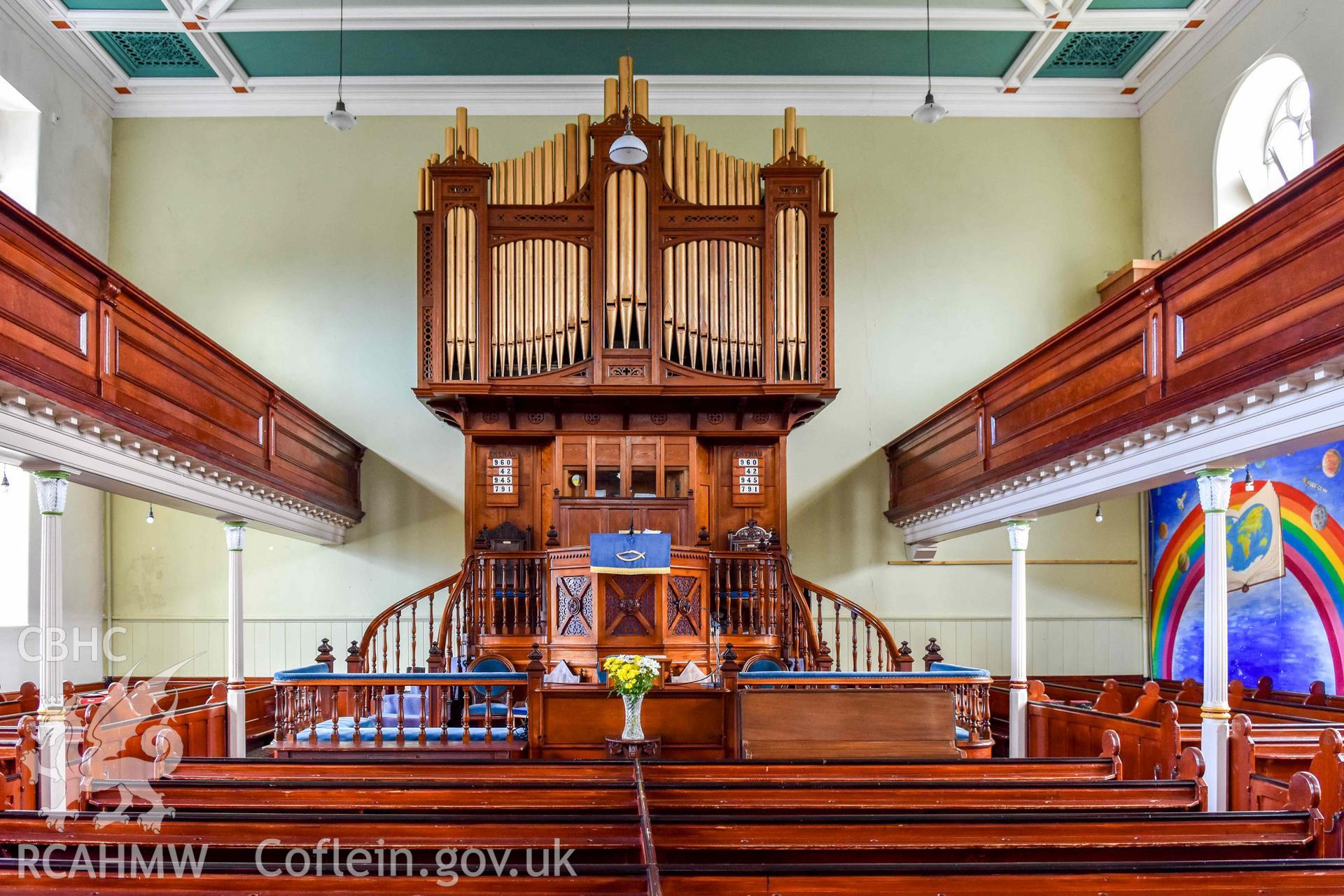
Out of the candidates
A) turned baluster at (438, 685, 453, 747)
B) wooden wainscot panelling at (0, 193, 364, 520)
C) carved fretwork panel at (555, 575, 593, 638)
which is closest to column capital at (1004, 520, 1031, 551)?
carved fretwork panel at (555, 575, 593, 638)

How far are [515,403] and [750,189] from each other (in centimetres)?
394

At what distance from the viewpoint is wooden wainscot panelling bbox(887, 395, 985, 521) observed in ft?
39.0

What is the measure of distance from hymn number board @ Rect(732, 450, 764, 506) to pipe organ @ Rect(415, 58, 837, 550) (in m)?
0.40

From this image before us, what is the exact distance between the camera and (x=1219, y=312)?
7.31 metres

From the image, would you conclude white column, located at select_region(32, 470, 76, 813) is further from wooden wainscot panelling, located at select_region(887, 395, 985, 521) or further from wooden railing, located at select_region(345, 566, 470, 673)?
wooden wainscot panelling, located at select_region(887, 395, 985, 521)

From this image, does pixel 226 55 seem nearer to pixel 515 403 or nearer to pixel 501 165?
pixel 501 165

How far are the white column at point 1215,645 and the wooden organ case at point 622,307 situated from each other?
5.63m

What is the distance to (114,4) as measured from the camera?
44.6ft

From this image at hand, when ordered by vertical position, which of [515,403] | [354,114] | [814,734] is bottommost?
[814,734]

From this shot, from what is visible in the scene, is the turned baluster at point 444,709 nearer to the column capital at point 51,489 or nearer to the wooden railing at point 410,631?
the wooden railing at point 410,631

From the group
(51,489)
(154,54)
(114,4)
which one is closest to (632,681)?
(51,489)

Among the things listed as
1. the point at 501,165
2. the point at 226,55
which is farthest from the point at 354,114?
the point at 501,165

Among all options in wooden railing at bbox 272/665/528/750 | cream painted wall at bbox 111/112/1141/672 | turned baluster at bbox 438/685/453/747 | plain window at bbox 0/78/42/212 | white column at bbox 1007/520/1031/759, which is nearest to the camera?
wooden railing at bbox 272/665/528/750

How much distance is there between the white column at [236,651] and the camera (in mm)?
10492
